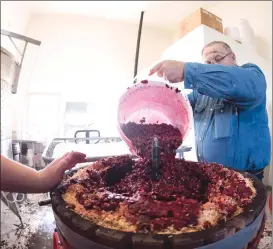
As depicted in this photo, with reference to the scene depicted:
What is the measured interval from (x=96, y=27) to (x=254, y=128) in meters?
0.84

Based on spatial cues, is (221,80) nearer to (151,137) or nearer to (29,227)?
(151,137)

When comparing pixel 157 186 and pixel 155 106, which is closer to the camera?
pixel 157 186

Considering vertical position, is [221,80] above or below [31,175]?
above

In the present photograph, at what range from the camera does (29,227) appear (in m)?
0.52

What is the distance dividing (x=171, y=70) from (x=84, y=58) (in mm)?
299

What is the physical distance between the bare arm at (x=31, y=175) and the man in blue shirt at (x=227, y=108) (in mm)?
419

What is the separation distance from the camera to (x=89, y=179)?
54cm

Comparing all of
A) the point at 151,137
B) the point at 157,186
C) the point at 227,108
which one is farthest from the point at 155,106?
the point at 157,186

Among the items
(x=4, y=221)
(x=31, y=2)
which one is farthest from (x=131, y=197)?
(x=31, y=2)

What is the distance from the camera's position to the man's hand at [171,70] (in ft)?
2.24

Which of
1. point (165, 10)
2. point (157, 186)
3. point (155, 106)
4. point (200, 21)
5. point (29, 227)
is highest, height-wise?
point (200, 21)

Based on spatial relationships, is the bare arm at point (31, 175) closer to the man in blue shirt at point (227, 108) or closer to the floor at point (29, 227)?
the floor at point (29, 227)

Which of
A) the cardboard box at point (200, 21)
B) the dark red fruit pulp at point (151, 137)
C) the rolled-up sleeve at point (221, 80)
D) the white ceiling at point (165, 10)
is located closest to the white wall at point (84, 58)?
the white ceiling at point (165, 10)

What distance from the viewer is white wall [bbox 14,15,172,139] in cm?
59
